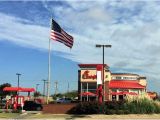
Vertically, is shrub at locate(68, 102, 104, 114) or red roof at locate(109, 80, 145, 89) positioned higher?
red roof at locate(109, 80, 145, 89)

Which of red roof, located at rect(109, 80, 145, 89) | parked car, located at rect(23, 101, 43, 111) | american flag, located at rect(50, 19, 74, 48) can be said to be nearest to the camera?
american flag, located at rect(50, 19, 74, 48)

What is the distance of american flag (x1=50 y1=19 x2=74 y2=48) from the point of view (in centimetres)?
4159

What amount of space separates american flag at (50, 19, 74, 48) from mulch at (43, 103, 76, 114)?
5942 mm

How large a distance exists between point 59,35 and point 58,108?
7.04 metres

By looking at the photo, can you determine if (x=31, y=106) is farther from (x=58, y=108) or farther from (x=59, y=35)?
(x=59, y=35)

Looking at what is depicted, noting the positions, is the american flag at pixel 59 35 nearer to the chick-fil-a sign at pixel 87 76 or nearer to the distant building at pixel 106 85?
the distant building at pixel 106 85

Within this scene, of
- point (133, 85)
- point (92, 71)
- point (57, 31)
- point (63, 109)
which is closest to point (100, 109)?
point (63, 109)

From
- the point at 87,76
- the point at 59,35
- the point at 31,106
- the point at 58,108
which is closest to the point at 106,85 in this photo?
the point at 87,76

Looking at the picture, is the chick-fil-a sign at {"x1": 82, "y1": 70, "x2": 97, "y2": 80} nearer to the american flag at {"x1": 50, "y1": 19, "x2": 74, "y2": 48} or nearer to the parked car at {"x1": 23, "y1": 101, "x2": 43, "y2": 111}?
the parked car at {"x1": 23, "y1": 101, "x2": 43, "y2": 111}

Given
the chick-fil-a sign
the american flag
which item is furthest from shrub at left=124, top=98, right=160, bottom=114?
the chick-fil-a sign

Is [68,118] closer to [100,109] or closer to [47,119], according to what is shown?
[47,119]

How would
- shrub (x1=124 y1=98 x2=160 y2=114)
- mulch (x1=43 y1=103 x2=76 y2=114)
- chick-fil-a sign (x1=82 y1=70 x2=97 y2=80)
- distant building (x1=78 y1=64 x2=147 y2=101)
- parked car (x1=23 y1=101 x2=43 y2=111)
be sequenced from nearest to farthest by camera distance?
shrub (x1=124 y1=98 x2=160 y2=114) < mulch (x1=43 y1=103 x2=76 y2=114) < parked car (x1=23 y1=101 x2=43 y2=111) < distant building (x1=78 y1=64 x2=147 y2=101) < chick-fil-a sign (x1=82 y1=70 x2=97 y2=80)

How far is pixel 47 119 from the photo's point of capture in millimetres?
34375

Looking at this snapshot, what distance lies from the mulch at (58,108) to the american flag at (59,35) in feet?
19.5
